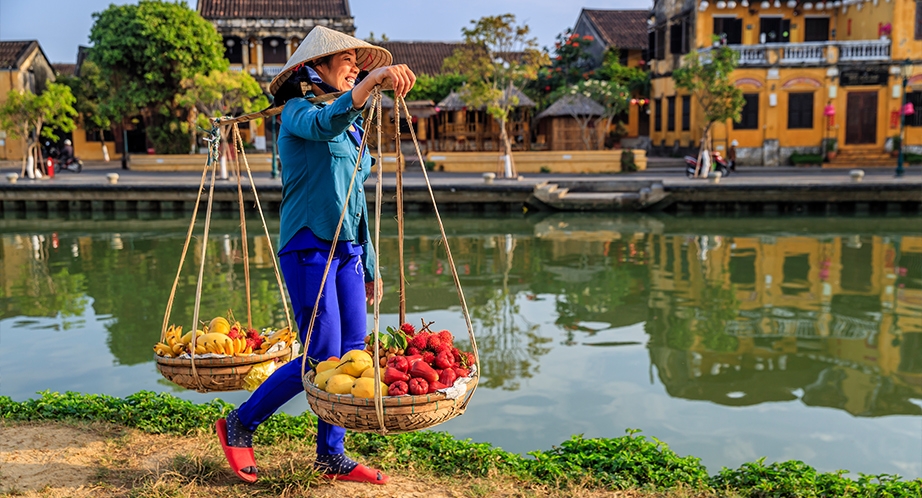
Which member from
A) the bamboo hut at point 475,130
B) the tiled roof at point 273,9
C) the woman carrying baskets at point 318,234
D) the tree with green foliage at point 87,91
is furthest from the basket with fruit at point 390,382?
the tiled roof at point 273,9

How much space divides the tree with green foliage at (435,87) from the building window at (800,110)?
8.92m

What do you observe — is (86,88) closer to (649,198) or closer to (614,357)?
(649,198)

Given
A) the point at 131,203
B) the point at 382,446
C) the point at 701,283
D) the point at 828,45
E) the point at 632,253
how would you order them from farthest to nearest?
the point at 828,45 → the point at 131,203 → the point at 632,253 → the point at 701,283 → the point at 382,446

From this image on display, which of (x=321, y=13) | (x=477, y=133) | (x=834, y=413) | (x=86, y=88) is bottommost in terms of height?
(x=834, y=413)

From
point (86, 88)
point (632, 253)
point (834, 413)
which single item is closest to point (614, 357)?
point (834, 413)

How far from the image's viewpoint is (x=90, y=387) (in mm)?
4719

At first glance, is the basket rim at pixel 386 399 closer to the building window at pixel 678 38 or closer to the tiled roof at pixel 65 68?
the building window at pixel 678 38

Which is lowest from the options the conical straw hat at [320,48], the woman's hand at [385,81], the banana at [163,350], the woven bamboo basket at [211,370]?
the woven bamboo basket at [211,370]

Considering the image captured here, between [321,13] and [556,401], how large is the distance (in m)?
25.6

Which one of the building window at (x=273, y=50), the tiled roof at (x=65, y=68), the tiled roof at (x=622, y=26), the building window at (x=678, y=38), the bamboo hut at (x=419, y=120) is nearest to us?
the bamboo hut at (x=419, y=120)

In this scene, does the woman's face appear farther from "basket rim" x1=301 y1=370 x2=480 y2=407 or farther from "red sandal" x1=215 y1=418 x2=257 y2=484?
"red sandal" x1=215 y1=418 x2=257 y2=484

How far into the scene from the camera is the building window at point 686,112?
2298cm

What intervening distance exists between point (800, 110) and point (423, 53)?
1249cm

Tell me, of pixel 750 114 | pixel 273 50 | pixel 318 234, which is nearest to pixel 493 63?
pixel 750 114
